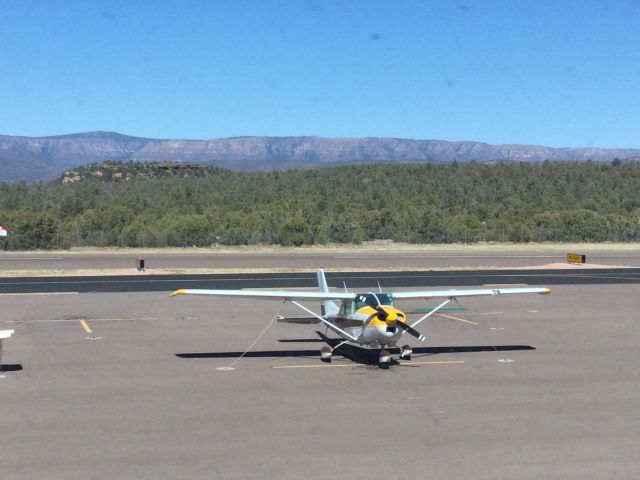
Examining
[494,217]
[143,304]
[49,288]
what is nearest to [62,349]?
[143,304]

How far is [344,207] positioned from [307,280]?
2862 inches

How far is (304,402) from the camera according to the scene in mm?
19609

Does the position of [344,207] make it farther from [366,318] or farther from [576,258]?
[366,318]

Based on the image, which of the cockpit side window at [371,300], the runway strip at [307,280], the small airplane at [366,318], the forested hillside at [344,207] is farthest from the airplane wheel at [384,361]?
the forested hillside at [344,207]

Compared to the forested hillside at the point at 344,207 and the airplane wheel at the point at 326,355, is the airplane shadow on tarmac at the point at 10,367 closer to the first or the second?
the airplane wheel at the point at 326,355

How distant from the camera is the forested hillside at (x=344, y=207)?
8894 cm

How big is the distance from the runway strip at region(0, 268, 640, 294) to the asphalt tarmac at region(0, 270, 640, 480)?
12.8m

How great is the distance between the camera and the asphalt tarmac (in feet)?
48.8

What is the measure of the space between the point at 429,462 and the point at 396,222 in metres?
90.0

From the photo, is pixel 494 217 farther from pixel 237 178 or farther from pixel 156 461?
pixel 156 461

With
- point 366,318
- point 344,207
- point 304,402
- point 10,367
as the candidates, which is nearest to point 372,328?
point 366,318

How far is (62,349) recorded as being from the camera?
2683cm

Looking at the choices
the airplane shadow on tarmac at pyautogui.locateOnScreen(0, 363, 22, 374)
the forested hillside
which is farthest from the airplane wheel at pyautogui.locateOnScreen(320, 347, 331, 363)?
the forested hillside

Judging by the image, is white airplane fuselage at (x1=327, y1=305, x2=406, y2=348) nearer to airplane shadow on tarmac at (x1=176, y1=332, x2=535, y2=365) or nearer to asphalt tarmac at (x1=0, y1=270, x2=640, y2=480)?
asphalt tarmac at (x1=0, y1=270, x2=640, y2=480)
